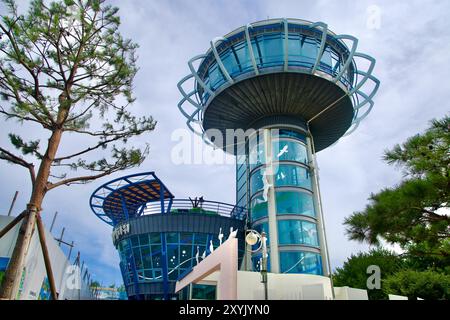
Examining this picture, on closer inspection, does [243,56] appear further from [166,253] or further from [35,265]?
[35,265]

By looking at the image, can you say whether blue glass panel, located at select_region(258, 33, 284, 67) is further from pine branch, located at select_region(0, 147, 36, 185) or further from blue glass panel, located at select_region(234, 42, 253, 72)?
pine branch, located at select_region(0, 147, 36, 185)

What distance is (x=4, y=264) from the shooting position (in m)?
16.2

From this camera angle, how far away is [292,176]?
30.1m

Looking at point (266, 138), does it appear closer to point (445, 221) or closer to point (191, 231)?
point (191, 231)

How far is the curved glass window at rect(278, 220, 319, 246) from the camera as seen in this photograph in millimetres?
27266

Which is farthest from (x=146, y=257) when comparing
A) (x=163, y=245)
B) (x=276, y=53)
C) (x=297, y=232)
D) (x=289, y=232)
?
(x=276, y=53)

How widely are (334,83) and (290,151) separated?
763cm

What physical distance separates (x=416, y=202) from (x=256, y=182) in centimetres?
2616

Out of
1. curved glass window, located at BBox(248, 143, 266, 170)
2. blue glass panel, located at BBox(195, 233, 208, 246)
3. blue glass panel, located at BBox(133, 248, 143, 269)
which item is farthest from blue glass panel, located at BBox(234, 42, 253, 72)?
blue glass panel, located at BBox(133, 248, 143, 269)

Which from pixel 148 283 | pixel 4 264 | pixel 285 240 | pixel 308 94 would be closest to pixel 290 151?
pixel 308 94

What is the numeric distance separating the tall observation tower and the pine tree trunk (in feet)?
67.8

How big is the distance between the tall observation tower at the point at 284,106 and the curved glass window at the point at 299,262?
8cm
